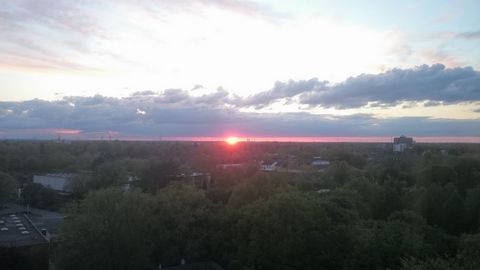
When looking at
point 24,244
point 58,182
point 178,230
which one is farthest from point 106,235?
point 58,182

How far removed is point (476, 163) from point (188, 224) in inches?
1108

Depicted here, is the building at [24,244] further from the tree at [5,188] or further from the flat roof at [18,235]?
the tree at [5,188]

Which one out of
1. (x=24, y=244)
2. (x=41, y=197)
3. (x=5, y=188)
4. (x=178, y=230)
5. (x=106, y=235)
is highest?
(x=106, y=235)

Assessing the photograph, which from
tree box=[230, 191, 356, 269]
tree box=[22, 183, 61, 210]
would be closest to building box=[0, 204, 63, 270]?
tree box=[230, 191, 356, 269]

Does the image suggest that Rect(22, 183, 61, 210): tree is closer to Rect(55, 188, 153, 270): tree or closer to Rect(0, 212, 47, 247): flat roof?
Rect(0, 212, 47, 247): flat roof

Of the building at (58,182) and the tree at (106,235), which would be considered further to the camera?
the building at (58,182)

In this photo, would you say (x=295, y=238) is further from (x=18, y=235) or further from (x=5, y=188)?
(x=5, y=188)

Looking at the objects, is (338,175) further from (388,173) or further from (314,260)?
(314,260)

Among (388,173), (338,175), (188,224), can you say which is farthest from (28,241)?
(388,173)

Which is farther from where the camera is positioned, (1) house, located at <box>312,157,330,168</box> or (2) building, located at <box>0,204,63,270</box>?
(1) house, located at <box>312,157,330,168</box>

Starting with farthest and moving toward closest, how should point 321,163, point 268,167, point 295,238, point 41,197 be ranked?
point 321,163 → point 268,167 → point 41,197 → point 295,238

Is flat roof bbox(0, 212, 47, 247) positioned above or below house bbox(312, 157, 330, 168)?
below

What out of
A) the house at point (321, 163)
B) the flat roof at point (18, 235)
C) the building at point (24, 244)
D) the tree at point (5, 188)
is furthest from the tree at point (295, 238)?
the house at point (321, 163)

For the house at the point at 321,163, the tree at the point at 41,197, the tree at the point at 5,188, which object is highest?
the house at the point at 321,163
